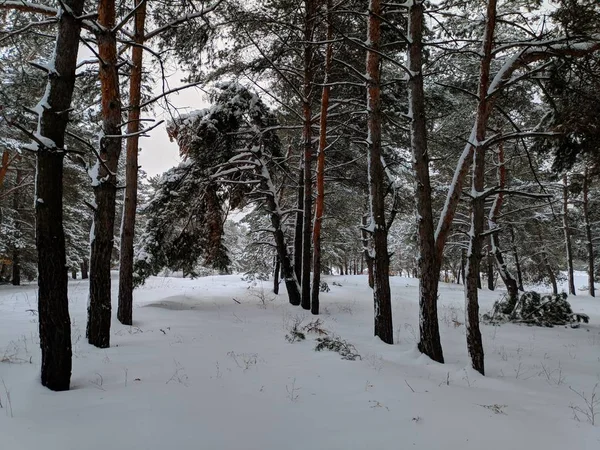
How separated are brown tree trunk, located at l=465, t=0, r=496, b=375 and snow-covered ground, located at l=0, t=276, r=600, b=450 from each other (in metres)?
0.43

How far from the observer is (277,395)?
367cm

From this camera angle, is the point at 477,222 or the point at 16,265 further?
the point at 16,265

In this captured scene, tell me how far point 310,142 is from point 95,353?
7.64 m

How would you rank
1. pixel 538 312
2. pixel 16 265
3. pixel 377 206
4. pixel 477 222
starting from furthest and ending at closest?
pixel 16 265 < pixel 538 312 < pixel 377 206 < pixel 477 222

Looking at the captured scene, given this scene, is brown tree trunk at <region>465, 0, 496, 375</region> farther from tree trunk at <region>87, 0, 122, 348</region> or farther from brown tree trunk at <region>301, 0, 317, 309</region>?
tree trunk at <region>87, 0, 122, 348</region>

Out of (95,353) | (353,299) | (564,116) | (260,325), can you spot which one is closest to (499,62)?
(564,116)

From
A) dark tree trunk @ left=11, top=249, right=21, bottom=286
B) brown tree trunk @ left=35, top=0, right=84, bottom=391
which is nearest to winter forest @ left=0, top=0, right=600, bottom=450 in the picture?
brown tree trunk @ left=35, top=0, right=84, bottom=391

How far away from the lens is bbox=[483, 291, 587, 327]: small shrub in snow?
32.8 feet

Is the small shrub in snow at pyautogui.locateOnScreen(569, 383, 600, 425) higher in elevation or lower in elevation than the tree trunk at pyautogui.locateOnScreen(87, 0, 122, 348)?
lower

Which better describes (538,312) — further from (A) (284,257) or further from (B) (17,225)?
(B) (17,225)

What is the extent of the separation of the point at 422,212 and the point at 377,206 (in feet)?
4.51

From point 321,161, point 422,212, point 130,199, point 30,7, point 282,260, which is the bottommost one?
point 282,260

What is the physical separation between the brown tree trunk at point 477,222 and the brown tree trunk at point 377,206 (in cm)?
173

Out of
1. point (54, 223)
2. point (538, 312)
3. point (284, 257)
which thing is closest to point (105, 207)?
point (54, 223)
